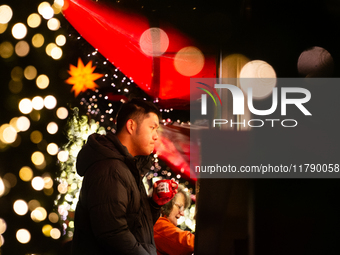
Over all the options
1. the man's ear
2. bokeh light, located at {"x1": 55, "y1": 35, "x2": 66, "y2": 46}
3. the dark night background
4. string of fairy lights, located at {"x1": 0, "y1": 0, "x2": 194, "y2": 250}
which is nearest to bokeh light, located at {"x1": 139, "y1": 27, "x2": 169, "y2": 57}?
the dark night background

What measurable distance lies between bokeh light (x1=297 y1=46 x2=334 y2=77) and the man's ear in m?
0.97

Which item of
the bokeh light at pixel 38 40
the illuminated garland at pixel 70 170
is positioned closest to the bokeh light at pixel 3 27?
the bokeh light at pixel 38 40

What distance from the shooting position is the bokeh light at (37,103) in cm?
275

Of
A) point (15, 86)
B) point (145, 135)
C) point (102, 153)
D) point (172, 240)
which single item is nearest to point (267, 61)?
point (145, 135)

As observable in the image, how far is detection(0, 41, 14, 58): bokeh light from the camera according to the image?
2523 millimetres

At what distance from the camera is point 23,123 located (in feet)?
8.68

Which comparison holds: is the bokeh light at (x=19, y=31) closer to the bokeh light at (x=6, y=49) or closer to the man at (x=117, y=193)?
the bokeh light at (x=6, y=49)

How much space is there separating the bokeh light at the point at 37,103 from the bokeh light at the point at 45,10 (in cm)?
77

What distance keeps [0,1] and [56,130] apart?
1197 millimetres

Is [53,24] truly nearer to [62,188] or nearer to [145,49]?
[145,49]

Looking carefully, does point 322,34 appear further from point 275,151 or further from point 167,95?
point 167,95

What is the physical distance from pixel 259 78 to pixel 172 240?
1.24 m

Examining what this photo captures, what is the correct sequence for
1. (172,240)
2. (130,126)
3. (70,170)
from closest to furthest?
(130,126)
(172,240)
(70,170)

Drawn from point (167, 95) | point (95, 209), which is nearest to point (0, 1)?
point (167, 95)
